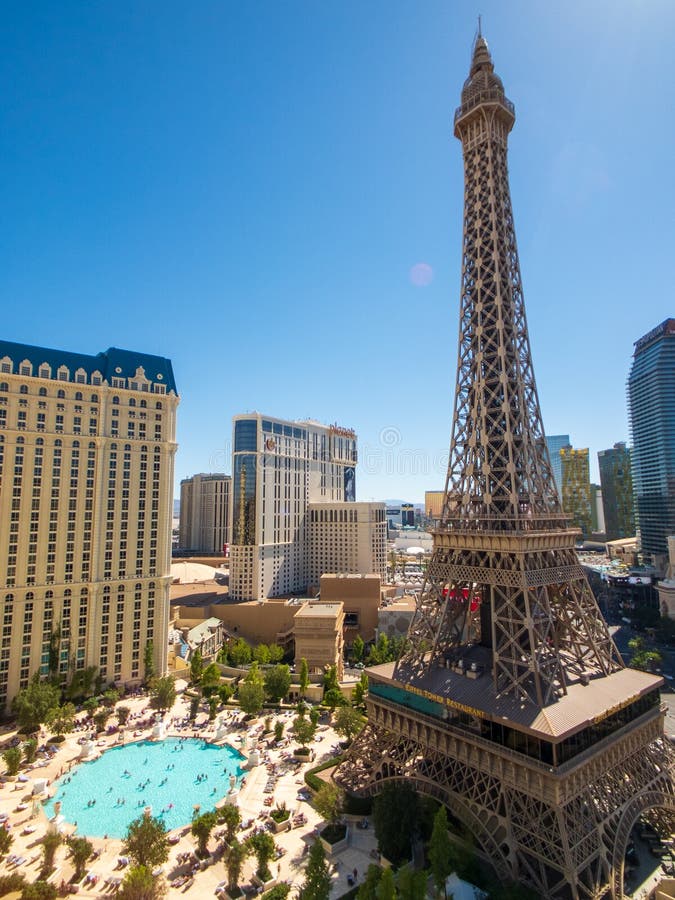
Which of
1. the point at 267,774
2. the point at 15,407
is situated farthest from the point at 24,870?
the point at 15,407

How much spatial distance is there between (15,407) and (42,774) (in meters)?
47.0

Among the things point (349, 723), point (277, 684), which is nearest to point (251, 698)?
point (277, 684)

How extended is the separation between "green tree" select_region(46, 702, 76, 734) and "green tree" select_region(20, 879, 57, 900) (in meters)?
29.9

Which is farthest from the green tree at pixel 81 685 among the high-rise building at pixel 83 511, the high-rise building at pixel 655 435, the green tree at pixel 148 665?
the high-rise building at pixel 655 435

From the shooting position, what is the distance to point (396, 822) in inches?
1384

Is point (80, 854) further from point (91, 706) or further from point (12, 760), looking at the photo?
point (91, 706)

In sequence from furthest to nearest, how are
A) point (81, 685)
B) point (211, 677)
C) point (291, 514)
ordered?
point (291, 514) → point (211, 677) → point (81, 685)

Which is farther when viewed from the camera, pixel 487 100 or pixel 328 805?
pixel 487 100

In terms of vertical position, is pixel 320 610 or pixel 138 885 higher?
pixel 320 610

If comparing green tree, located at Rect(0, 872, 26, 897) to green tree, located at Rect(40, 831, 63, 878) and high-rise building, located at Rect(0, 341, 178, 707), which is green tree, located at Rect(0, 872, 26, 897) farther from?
high-rise building, located at Rect(0, 341, 178, 707)

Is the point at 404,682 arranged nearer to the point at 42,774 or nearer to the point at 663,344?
the point at 42,774

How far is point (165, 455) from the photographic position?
263ft

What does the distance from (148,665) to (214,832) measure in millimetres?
38025

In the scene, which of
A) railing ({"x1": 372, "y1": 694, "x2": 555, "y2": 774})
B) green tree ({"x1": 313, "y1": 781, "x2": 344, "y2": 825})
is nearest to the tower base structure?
railing ({"x1": 372, "y1": 694, "x2": 555, "y2": 774})
